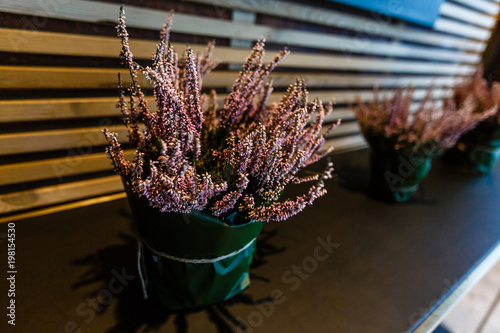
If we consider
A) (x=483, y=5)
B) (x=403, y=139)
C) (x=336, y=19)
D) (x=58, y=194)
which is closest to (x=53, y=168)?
(x=58, y=194)

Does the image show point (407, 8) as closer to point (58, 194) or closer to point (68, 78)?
point (68, 78)

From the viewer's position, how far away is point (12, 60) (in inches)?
31.7

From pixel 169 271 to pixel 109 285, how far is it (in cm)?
21

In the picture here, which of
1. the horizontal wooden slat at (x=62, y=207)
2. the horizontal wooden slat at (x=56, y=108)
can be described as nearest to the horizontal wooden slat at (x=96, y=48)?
the horizontal wooden slat at (x=56, y=108)

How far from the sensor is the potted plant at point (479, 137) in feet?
5.23

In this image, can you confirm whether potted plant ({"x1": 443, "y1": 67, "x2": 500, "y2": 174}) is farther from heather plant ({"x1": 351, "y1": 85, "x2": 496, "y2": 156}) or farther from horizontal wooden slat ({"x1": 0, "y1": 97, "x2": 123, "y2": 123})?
horizontal wooden slat ({"x1": 0, "y1": 97, "x2": 123, "y2": 123})

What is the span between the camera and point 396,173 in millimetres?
1226

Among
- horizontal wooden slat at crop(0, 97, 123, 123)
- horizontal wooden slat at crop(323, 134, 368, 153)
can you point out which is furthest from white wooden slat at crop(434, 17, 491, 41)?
horizontal wooden slat at crop(0, 97, 123, 123)

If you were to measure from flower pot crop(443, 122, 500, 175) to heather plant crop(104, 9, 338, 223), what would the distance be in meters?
1.47

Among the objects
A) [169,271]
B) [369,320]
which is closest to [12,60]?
[169,271]

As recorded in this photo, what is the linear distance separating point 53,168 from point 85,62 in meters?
0.35

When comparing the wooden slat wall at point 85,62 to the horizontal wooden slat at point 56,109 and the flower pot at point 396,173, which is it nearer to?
the horizontal wooden slat at point 56,109

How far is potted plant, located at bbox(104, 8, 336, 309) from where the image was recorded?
0.53 meters

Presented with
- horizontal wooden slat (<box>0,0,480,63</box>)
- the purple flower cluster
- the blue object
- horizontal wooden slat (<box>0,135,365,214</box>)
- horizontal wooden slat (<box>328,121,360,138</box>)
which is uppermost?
the blue object
